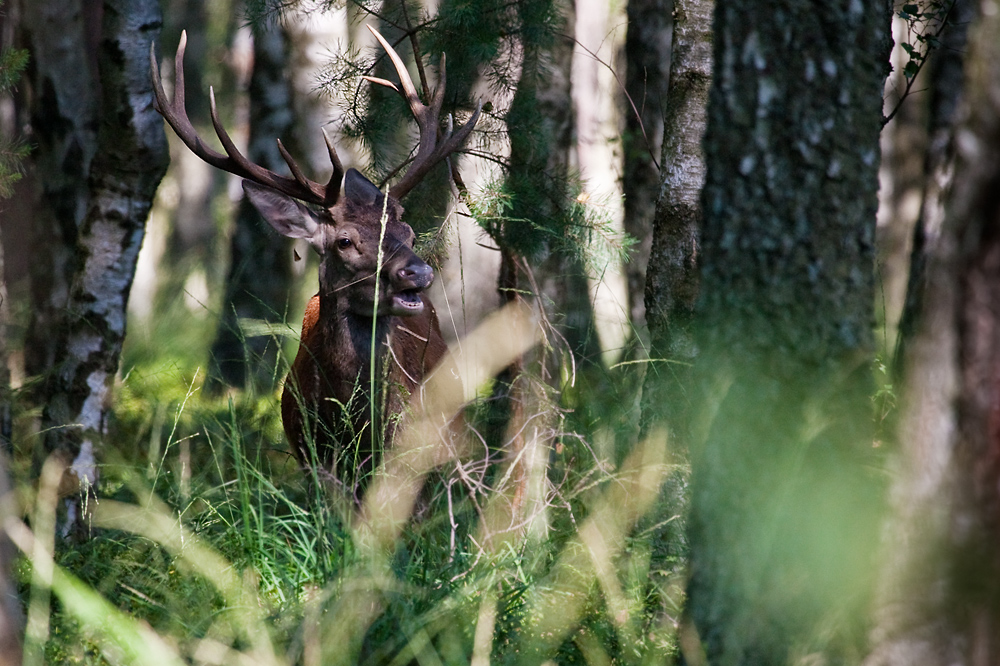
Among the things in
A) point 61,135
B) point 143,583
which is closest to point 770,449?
point 143,583

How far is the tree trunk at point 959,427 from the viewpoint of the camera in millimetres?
1801

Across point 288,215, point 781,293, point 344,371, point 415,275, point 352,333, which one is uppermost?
point 288,215

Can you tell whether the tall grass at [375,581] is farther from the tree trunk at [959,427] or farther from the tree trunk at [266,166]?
the tree trunk at [266,166]

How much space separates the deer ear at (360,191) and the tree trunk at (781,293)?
3291 mm

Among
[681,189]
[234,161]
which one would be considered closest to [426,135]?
[234,161]

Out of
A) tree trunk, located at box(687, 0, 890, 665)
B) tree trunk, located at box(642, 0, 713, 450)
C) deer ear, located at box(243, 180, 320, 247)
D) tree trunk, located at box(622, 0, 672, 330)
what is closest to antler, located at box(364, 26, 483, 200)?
deer ear, located at box(243, 180, 320, 247)

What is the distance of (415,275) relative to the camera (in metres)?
5.09

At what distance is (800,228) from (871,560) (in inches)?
37.0

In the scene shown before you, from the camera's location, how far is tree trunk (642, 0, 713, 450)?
434 cm

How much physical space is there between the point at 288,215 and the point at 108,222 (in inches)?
43.0

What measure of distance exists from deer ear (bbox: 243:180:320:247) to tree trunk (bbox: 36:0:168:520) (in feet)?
A: 2.52

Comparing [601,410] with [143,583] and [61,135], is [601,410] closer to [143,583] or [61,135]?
[143,583]

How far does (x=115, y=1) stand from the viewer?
5078mm

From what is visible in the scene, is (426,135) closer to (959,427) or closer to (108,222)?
(108,222)
